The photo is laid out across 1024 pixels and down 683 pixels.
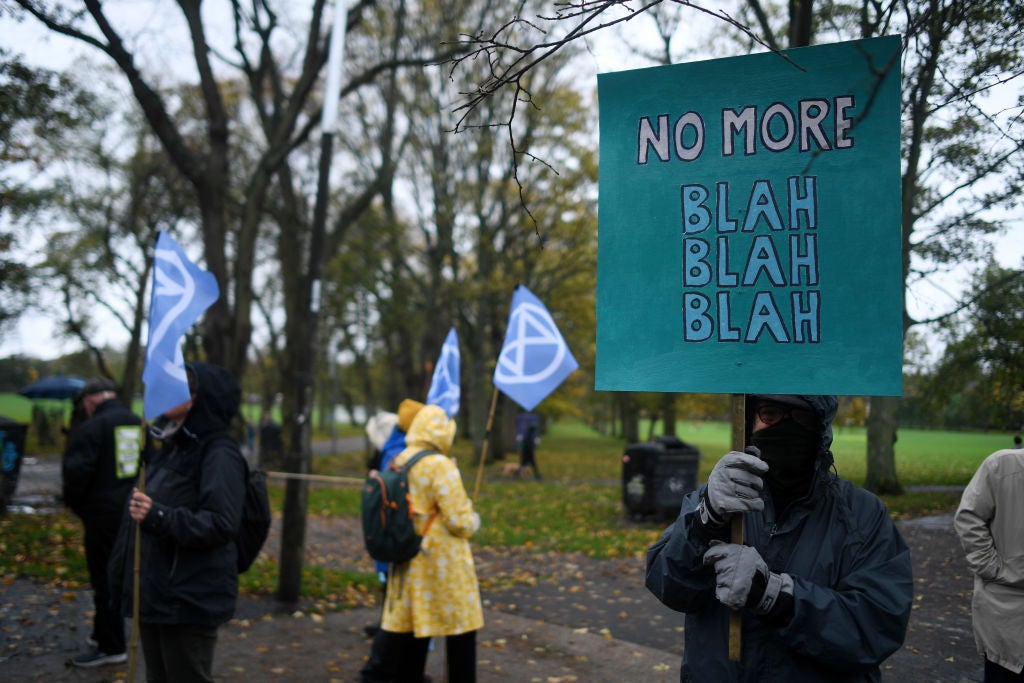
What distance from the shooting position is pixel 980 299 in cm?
496

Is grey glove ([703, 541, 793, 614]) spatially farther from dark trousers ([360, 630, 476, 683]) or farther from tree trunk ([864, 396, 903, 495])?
tree trunk ([864, 396, 903, 495])

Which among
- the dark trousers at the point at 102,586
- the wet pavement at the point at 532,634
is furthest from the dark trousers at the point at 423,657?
the dark trousers at the point at 102,586

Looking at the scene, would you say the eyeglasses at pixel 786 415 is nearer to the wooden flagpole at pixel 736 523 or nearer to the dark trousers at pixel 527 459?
the wooden flagpole at pixel 736 523

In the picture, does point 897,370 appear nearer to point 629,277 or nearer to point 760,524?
point 760,524

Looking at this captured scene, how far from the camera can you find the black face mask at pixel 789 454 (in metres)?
2.46

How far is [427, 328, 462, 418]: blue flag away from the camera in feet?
24.8

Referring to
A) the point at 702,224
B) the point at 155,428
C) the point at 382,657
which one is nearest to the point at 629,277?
the point at 702,224

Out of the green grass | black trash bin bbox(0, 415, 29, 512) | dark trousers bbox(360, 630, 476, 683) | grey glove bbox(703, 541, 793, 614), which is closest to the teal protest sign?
grey glove bbox(703, 541, 793, 614)

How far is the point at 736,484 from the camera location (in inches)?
86.6

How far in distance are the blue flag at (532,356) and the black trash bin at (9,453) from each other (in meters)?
9.65

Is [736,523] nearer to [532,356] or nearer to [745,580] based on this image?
[745,580]

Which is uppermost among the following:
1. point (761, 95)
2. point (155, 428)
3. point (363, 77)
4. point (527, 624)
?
point (363, 77)

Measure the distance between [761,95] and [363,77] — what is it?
10.8 metres

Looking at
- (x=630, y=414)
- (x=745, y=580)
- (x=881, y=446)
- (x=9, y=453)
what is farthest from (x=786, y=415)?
(x=630, y=414)
